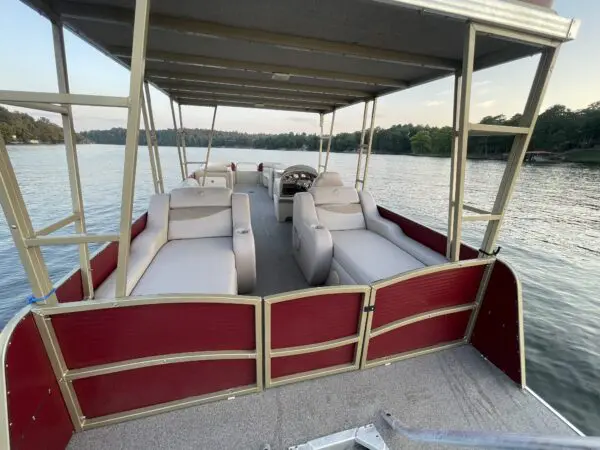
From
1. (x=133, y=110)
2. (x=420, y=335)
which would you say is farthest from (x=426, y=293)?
(x=133, y=110)

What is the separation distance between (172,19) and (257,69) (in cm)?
112

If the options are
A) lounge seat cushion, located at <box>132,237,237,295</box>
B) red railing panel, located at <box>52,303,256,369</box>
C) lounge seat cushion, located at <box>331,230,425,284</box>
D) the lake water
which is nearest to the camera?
red railing panel, located at <box>52,303,256,369</box>

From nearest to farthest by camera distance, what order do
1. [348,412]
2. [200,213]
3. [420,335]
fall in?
1. [348,412]
2. [420,335]
3. [200,213]

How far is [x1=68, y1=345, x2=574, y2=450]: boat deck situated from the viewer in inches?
62.3

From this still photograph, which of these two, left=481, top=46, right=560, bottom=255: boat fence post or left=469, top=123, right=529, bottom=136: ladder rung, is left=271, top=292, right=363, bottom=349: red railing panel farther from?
left=469, top=123, right=529, bottom=136: ladder rung

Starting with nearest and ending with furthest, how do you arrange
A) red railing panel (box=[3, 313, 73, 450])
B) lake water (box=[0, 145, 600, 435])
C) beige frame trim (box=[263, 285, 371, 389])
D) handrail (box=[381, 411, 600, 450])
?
handrail (box=[381, 411, 600, 450])
red railing panel (box=[3, 313, 73, 450])
beige frame trim (box=[263, 285, 371, 389])
lake water (box=[0, 145, 600, 435])

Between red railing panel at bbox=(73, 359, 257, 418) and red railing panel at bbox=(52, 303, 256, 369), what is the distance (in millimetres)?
116

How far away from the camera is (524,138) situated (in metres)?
1.98

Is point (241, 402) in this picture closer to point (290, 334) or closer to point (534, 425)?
point (290, 334)

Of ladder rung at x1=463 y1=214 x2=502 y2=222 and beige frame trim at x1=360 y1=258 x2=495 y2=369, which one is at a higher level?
ladder rung at x1=463 y1=214 x2=502 y2=222

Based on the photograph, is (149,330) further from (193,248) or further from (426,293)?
(426,293)

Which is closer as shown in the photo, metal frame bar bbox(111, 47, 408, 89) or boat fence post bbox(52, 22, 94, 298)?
boat fence post bbox(52, 22, 94, 298)

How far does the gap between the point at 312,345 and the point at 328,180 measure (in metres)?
2.68

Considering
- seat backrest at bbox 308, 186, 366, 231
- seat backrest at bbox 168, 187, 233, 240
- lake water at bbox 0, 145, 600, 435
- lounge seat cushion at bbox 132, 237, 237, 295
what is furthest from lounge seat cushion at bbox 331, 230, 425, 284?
lake water at bbox 0, 145, 600, 435
